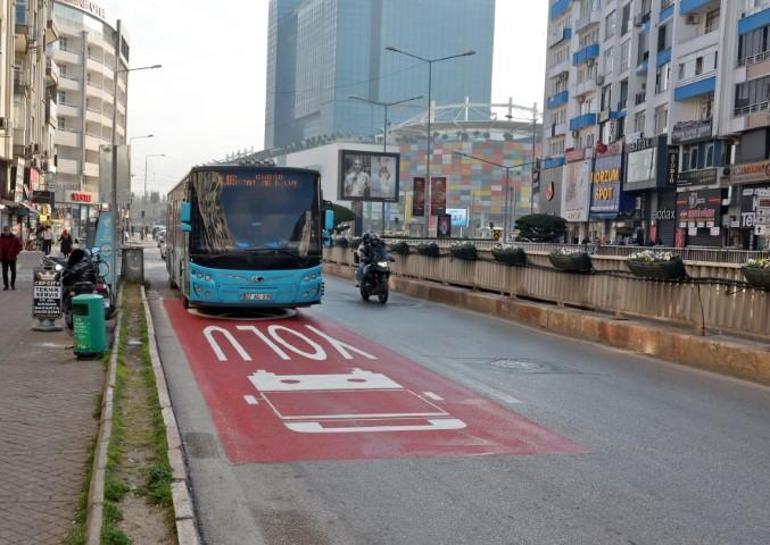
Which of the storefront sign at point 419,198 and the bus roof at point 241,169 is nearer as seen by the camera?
the bus roof at point 241,169

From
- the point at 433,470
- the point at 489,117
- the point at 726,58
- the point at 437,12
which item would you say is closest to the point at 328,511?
the point at 433,470

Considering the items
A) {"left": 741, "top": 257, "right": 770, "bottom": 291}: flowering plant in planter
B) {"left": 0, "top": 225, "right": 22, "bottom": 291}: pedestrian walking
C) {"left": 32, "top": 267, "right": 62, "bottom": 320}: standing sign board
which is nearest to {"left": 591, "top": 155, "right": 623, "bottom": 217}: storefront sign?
{"left": 0, "top": 225, "right": 22, "bottom": 291}: pedestrian walking

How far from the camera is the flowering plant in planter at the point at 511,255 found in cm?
1892

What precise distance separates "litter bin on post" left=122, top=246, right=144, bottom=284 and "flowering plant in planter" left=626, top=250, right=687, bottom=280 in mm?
16846

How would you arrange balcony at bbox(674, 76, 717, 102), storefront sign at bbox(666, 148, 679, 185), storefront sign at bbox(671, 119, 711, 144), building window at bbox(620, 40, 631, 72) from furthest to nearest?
building window at bbox(620, 40, 631, 72) < storefront sign at bbox(666, 148, 679, 185) < balcony at bbox(674, 76, 717, 102) < storefront sign at bbox(671, 119, 711, 144)

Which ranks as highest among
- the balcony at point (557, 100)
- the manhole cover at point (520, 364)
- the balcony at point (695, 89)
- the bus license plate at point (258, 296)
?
the balcony at point (557, 100)

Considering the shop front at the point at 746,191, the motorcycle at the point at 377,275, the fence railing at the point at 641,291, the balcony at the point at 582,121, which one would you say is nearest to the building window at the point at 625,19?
the balcony at the point at 582,121

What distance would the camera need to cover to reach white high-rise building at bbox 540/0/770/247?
42062mm

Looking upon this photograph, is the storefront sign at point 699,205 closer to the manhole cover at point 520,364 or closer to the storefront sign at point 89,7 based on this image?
the manhole cover at point 520,364

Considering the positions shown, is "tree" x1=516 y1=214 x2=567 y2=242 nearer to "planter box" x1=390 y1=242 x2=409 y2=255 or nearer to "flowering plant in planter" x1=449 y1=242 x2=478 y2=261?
"planter box" x1=390 y1=242 x2=409 y2=255

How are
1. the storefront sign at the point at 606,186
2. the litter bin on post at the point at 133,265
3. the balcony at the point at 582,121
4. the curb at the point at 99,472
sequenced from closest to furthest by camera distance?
the curb at the point at 99,472 < the litter bin on post at the point at 133,265 < the storefront sign at the point at 606,186 < the balcony at the point at 582,121

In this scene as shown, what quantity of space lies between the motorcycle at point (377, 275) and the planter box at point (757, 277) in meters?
11.7

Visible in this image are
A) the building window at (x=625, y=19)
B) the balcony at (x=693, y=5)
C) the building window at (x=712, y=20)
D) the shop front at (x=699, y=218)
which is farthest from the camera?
the building window at (x=625, y=19)

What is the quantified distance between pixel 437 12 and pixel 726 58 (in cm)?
11672
